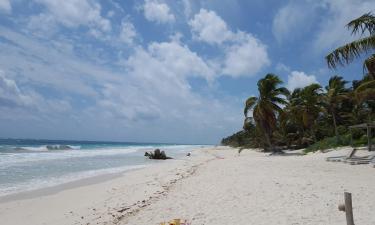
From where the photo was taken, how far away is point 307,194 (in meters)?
8.38

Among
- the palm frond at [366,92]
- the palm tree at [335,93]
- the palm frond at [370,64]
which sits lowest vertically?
the palm frond at [370,64]

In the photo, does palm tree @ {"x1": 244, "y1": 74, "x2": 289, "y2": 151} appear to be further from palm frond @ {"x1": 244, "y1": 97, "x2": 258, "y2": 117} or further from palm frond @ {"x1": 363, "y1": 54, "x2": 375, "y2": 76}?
palm frond @ {"x1": 363, "y1": 54, "x2": 375, "y2": 76}

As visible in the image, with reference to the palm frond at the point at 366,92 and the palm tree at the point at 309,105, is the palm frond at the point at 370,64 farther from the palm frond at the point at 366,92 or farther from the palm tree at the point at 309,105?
the palm tree at the point at 309,105

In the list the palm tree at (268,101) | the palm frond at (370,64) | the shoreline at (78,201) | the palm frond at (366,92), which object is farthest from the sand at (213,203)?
the palm tree at (268,101)

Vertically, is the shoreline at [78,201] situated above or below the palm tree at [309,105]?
below

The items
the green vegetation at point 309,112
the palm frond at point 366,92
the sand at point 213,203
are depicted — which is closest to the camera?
the sand at point 213,203

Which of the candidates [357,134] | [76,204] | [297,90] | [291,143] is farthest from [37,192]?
[291,143]

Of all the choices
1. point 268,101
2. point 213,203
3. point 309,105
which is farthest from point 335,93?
point 213,203

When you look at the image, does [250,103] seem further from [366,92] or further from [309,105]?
[366,92]

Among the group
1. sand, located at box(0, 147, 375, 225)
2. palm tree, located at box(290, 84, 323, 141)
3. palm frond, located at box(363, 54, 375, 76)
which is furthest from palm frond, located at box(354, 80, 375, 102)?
palm tree, located at box(290, 84, 323, 141)

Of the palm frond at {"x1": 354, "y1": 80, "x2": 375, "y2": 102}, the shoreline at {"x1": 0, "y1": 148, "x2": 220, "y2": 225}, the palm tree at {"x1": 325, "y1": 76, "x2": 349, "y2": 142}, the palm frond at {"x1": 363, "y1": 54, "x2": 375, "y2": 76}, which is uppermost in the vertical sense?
the palm tree at {"x1": 325, "y1": 76, "x2": 349, "y2": 142}

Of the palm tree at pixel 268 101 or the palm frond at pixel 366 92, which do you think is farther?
the palm tree at pixel 268 101

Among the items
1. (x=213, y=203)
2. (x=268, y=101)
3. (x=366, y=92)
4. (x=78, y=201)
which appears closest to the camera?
(x=213, y=203)

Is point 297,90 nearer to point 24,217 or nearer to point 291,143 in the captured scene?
point 291,143
